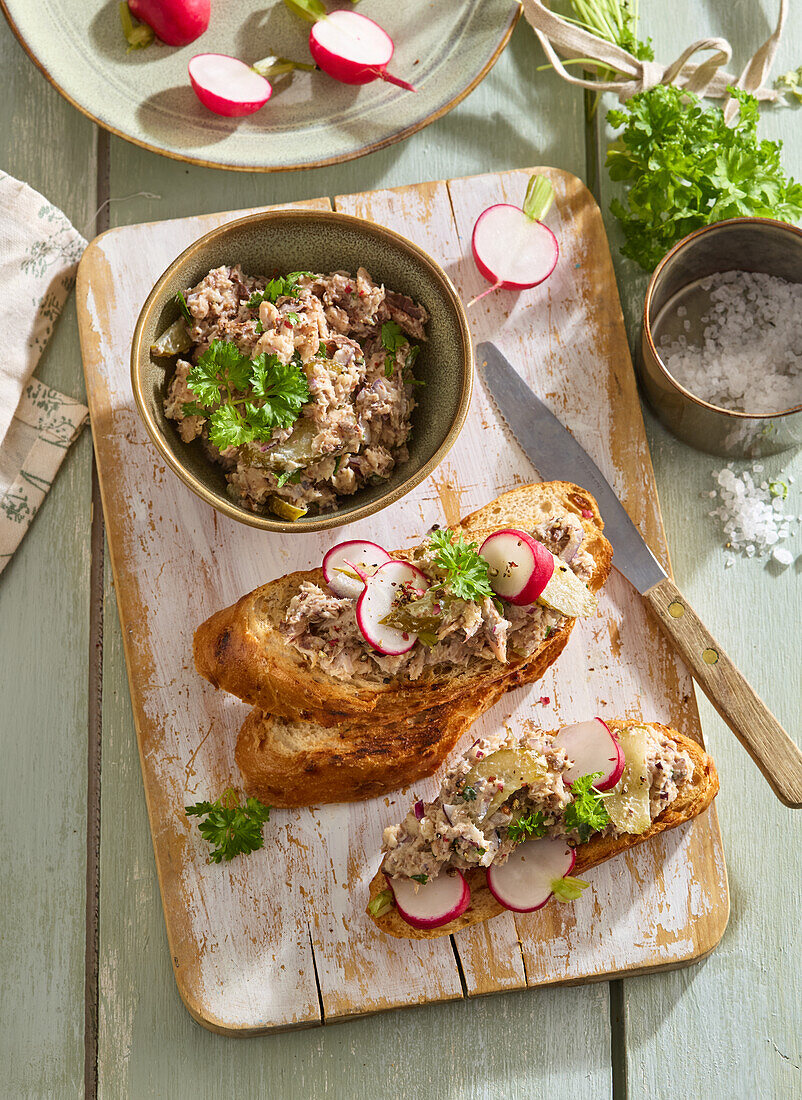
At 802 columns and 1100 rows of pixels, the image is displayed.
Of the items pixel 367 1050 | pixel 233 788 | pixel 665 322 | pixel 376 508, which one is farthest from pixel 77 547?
pixel 665 322

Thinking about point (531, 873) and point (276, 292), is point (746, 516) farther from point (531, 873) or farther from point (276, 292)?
point (276, 292)

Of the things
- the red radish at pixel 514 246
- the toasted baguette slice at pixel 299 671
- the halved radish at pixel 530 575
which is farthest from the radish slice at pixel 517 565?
the red radish at pixel 514 246

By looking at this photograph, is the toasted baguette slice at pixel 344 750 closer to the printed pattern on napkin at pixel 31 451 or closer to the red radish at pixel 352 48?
the printed pattern on napkin at pixel 31 451

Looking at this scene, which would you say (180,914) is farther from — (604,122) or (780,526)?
(604,122)

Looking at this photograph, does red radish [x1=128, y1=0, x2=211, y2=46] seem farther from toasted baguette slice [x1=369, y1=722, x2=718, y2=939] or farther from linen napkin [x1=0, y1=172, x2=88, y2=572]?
toasted baguette slice [x1=369, y1=722, x2=718, y2=939]

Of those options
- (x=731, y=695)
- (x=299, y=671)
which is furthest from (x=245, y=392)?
(x=731, y=695)
